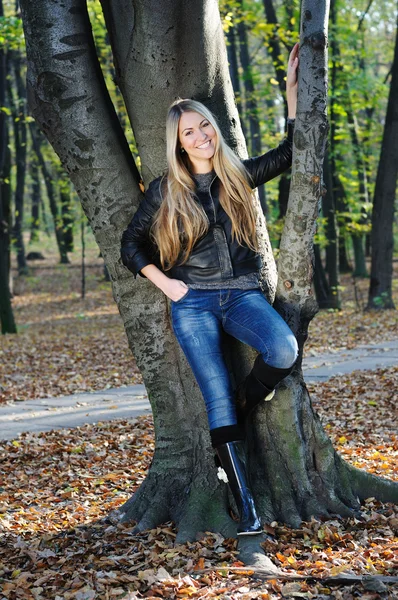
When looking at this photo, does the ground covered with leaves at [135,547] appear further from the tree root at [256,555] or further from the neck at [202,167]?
the neck at [202,167]

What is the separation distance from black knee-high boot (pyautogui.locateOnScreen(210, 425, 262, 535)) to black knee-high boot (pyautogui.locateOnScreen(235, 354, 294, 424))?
182mm

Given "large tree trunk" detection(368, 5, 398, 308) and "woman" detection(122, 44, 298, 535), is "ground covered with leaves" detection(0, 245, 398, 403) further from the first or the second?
"woman" detection(122, 44, 298, 535)

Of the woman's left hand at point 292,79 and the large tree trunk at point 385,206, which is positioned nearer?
the woman's left hand at point 292,79

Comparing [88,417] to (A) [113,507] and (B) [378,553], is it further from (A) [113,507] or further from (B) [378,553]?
(B) [378,553]

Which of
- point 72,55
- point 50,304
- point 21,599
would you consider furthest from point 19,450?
point 50,304

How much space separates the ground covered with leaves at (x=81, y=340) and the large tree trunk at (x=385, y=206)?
64 centimetres

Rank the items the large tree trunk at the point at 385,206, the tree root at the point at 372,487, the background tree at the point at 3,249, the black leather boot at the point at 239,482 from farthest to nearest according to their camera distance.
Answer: the background tree at the point at 3,249 → the large tree trunk at the point at 385,206 → the tree root at the point at 372,487 → the black leather boot at the point at 239,482

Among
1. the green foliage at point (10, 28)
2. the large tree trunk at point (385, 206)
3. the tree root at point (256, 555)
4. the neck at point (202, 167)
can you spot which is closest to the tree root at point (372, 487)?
the tree root at point (256, 555)

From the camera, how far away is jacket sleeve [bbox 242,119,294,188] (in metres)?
4.43

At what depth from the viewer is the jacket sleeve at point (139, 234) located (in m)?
4.38

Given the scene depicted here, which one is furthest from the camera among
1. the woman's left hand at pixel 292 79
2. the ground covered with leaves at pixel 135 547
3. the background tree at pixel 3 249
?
the background tree at pixel 3 249

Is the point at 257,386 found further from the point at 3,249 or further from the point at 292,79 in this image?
the point at 3,249

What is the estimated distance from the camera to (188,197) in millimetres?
4254

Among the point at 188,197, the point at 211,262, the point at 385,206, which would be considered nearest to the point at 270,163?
the point at 188,197
